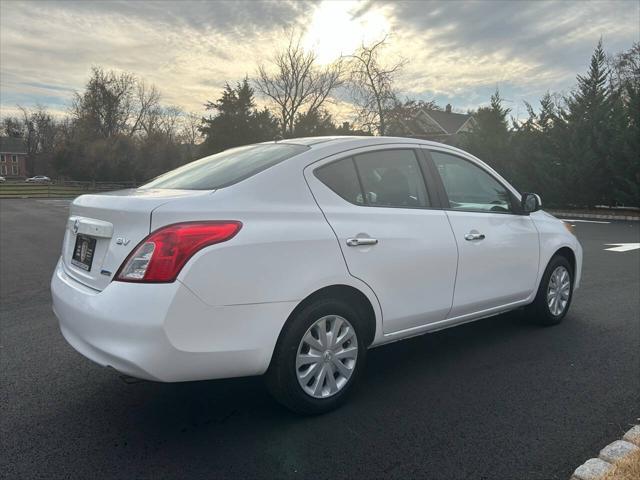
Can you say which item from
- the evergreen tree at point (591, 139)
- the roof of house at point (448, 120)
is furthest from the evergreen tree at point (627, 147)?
the roof of house at point (448, 120)

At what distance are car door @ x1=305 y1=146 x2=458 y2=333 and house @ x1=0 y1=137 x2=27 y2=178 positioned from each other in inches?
3782

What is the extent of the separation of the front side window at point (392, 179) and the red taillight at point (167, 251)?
46.3 inches

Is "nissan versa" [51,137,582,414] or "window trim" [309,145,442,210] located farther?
"window trim" [309,145,442,210]

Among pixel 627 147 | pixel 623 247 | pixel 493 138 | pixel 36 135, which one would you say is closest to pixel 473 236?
pixel 623 247

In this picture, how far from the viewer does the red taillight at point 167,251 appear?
2498mm

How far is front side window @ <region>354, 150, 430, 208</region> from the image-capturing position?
11.1 feet

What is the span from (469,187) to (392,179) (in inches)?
35.5

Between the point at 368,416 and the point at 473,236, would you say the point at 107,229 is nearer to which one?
the point at 368,416

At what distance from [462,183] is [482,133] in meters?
22.5

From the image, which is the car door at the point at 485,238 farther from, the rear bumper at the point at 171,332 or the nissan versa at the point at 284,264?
the rear bumper at the point at 171,332

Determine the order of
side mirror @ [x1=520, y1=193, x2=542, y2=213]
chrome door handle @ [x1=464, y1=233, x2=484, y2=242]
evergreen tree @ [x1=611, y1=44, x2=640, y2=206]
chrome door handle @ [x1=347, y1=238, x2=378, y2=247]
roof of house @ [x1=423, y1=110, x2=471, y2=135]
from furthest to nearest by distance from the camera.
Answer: roof of house @ [x1=423, y1=110, x2=471, y2=135], evergreen tree @ [x1=611, y1=44, x2=640, y2=206], side mirror @ [x1=520, y1=193, x2=542, y2=213], chrome door handle @ [x1=464, y1=233, x2=484, y2=242], chrome door handle @ [x1=347, y1=238, x2=378, y2=247]

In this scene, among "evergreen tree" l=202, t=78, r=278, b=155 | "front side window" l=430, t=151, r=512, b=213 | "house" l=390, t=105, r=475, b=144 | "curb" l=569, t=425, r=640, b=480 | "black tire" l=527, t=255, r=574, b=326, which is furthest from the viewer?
"house" l=390, t=105, r=475, b=144

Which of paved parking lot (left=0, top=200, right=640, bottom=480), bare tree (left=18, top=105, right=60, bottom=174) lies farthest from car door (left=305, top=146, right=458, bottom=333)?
bare tree (left=18, top=105, right=60, bottom=174)

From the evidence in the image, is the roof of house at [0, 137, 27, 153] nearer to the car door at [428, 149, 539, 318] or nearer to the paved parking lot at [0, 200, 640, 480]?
the paved parking lot at [0, 200, 640, 480]
